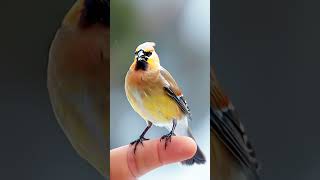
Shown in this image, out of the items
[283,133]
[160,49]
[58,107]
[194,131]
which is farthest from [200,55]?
[58,107]

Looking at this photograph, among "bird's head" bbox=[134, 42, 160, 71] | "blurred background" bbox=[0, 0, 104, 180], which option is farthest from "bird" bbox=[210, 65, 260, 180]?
"blurred background" bbox=[0, 0, 104, 180]

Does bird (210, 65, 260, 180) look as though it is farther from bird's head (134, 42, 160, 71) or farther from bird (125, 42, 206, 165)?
bird's head (134, 42, 160, 71)

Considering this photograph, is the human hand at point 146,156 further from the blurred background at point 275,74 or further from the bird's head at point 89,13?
the bird's head at point 89,13

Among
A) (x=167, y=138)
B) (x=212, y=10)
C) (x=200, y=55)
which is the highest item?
(x=212, y=10)

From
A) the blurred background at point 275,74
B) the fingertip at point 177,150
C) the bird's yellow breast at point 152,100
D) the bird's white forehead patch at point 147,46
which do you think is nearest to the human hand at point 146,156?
the fingertip at point 177,150

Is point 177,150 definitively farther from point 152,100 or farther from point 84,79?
point 84,79

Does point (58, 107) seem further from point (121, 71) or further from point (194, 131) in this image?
point (194, 131)

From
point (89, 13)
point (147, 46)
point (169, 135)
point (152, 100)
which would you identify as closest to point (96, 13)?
point (89, 13)
